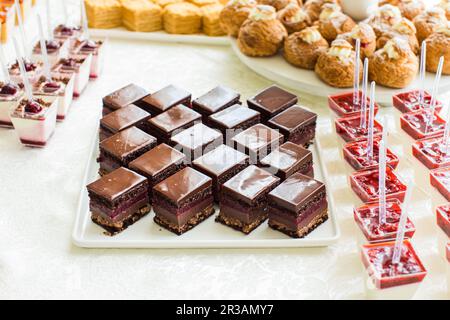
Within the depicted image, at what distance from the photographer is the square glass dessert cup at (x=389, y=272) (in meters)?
2.51

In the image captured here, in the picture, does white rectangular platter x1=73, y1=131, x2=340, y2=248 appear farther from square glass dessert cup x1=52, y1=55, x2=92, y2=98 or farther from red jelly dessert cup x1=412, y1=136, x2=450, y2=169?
square glass dessert cup x1=52, y1=55, x2=92, y2=98

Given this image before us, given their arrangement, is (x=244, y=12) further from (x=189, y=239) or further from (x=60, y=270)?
(x=60, y=270)

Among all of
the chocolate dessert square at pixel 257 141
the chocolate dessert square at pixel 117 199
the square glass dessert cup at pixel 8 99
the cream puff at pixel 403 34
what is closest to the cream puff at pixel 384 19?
the cream puff at pixel 403 34

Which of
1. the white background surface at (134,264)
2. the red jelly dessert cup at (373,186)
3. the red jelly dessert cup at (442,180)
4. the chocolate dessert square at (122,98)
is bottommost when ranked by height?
the white background surface at (134,264)

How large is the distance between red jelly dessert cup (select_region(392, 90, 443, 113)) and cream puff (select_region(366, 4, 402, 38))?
563 millimetres

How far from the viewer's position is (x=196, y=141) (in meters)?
3.24

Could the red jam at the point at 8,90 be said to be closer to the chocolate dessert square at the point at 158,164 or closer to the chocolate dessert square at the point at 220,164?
the chocolate dessert square at the point at 158,164

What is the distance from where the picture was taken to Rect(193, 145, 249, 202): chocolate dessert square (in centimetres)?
305

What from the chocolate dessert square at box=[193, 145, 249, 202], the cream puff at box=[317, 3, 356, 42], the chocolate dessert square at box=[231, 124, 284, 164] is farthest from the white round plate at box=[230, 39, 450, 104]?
the chocolate dessert square at box=[193, 145, 249, 202]

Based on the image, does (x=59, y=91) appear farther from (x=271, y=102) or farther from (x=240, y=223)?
(x=240, y=223)

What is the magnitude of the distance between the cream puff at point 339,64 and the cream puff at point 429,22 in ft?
1.87

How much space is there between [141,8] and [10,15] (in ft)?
2.89

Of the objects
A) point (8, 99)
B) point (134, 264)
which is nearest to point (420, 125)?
point (134, 264)
